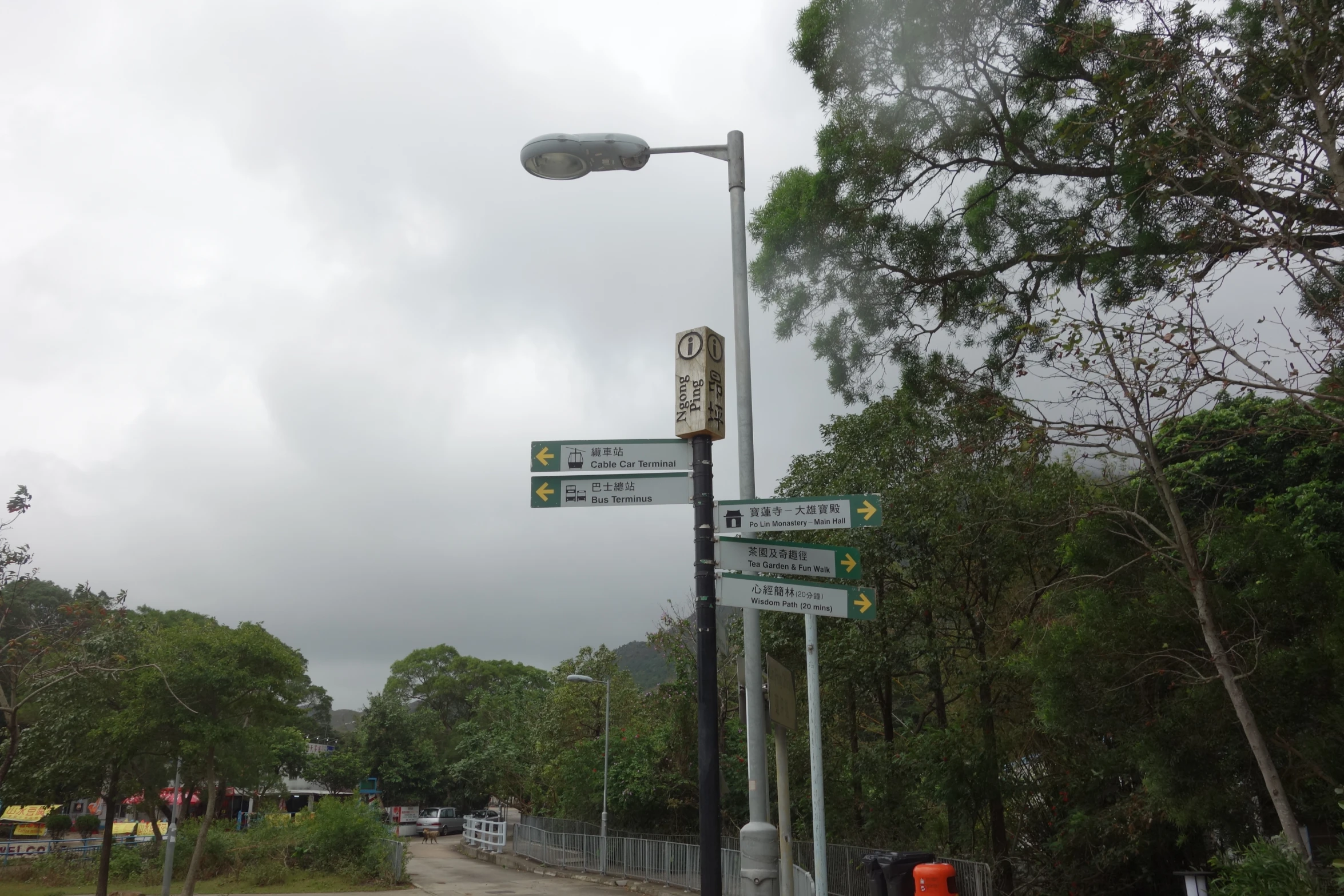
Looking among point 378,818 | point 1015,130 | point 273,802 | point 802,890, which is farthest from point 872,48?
point 273,802

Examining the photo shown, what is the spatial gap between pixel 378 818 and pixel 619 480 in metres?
28.3

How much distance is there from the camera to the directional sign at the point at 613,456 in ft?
17.3

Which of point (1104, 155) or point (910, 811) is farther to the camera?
point (910, 811)

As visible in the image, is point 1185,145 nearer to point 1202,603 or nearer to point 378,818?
point 1202,603

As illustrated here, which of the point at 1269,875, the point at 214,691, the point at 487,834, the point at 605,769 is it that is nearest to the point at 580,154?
the point at 1269,875

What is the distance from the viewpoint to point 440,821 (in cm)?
5178

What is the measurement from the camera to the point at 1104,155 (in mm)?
10758

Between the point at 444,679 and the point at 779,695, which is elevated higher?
the point at 444,679

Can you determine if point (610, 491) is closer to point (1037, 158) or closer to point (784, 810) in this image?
point (784, 810)

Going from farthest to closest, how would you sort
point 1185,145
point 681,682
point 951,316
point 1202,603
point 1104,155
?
point 681,682 < point 951,316 < point 1104,155 < point 1202,603 < point 1185,145

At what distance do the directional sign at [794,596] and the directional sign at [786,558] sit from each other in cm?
6

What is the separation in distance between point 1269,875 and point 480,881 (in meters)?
23.7

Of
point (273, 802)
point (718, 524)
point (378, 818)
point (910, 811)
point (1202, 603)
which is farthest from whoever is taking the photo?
point (273, 802)

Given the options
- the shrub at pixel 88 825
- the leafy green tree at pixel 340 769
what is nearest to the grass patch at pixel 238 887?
the shrub at pixel 88 825
